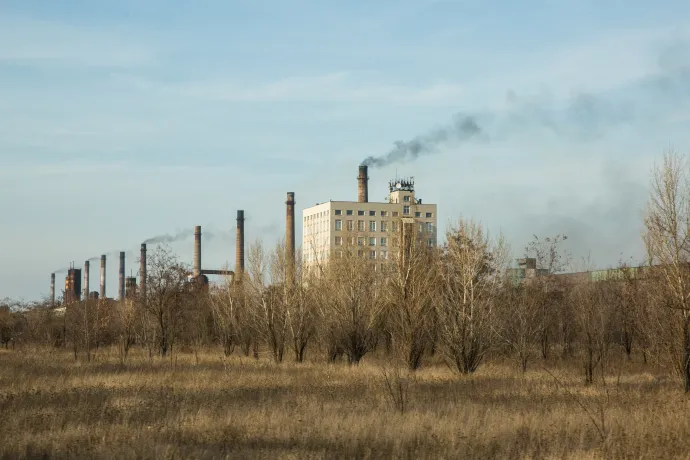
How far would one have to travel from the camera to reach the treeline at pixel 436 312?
21.9 meters

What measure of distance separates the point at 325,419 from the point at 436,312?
61.9 ft

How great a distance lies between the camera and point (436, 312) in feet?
109

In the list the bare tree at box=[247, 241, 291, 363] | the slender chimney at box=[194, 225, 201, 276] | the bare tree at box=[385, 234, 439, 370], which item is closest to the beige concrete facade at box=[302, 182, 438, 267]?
the slender chimney at box=[194, 225, 201, 276]

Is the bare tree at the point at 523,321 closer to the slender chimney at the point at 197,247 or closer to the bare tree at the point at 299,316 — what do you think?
the bare tree at the point at 299,316

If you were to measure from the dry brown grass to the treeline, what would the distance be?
9.95 ft

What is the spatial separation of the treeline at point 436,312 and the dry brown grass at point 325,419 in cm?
303

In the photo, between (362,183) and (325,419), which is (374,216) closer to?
(362,183)

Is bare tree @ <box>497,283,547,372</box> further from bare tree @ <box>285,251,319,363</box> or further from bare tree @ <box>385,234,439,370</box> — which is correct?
bare tree @ <box>285,251,319,363</box>

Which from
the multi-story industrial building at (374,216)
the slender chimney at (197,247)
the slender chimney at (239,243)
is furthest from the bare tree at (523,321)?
the multi-story industrial building at (374,216)

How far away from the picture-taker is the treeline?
71.9 ft

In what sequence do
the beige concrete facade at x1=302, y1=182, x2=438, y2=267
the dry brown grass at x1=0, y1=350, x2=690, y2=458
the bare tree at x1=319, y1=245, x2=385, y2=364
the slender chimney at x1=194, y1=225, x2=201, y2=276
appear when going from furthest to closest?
the beige concrete facade at x1=302, y1=182, x2=438, y2=267 < the slender chimney at x1=194, y1=225, x2=201, y2=276 < the bare tree at x1=319, y1=245, x2=385, y2=364 < the dry brown grass at x1=0, y1=350, x2=690, y2=458

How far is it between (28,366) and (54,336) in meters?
27.0

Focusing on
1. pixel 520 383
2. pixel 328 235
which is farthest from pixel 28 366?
pixel 328 235

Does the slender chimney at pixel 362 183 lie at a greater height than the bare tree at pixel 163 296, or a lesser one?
greater
